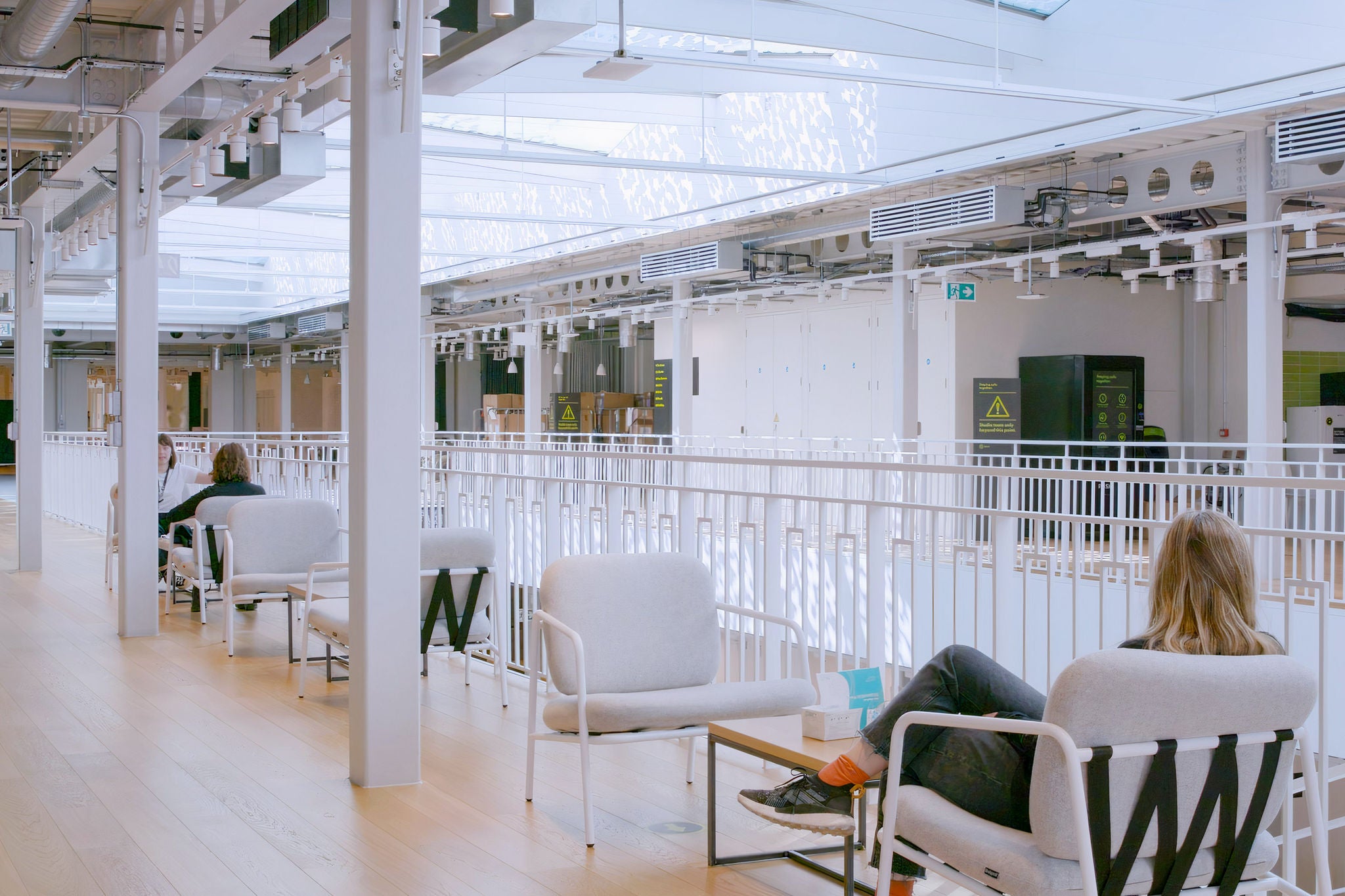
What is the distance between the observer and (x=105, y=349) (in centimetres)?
3388

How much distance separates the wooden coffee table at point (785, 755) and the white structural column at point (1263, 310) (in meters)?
8.03

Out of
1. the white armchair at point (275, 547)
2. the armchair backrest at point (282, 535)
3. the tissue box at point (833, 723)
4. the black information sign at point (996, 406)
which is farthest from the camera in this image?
the black information sign at point (996, 406)

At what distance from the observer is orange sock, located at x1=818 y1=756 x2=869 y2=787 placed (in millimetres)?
3041

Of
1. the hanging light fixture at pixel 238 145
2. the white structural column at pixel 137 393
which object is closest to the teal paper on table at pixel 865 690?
the white structural column at pixel 137 393

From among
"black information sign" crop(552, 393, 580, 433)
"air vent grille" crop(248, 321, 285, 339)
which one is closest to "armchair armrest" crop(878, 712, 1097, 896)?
"black information sign" crop(552, 393, 580, 433)

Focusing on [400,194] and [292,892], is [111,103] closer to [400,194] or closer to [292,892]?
[400,194]

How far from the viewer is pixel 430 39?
4.54m

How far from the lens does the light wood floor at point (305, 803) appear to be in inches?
139

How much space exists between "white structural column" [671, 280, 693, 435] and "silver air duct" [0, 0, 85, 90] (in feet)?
35.3

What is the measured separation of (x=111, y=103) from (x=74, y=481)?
Result: 9.47 metres

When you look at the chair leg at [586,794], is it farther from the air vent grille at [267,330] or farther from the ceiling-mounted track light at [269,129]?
the air vent grille at [267,330]

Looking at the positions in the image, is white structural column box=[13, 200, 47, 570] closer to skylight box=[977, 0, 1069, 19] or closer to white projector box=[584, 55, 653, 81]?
white projector box=[584, 55, 653, 81]

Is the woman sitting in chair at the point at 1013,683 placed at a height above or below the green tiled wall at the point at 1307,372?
below

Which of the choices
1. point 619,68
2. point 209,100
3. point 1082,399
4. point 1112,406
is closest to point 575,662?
point 619,68
